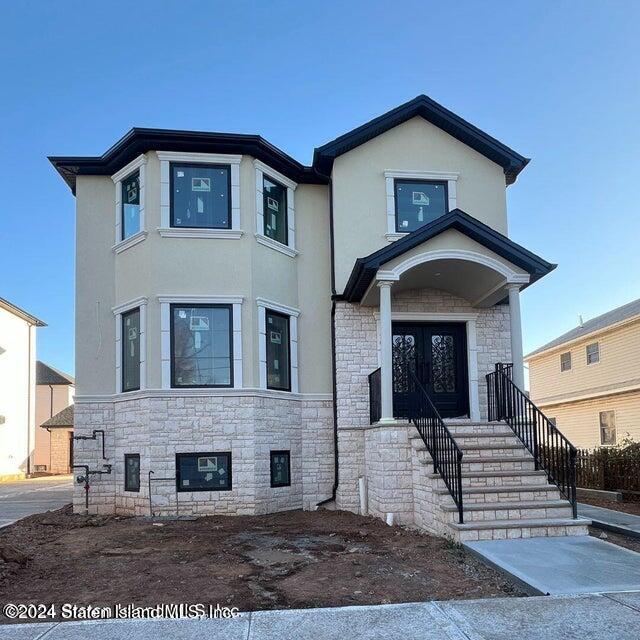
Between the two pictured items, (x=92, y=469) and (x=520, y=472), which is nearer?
(x=520, y=472)

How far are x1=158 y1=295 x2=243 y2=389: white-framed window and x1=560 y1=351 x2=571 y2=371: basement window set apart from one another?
17631 millimetres

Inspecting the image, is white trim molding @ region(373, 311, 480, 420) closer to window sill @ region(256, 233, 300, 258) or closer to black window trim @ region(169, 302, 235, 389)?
window sill @ region(256, 233, 300, 258)

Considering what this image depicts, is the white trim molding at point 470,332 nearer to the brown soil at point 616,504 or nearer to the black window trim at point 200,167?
the brown soil at point 616,504

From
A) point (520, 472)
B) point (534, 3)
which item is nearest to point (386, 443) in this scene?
point (520, 472)

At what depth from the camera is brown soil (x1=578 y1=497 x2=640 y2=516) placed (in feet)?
33.3

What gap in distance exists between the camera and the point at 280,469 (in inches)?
432

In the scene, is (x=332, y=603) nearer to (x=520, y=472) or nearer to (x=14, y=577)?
(x=14, y=577)

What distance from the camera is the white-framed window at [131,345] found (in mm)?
10617

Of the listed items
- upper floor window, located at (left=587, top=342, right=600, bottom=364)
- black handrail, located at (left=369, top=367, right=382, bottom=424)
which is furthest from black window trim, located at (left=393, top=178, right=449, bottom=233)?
upper floor window, located at (left=587, top=342, right=600, bottom=364)

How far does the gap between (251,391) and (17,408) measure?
18805 millimetres

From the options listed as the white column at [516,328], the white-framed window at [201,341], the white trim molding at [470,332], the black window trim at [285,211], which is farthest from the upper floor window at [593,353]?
the white-framed window at [201,341]

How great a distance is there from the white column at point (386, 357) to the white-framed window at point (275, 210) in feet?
7.98

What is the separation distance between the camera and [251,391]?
10539 mm

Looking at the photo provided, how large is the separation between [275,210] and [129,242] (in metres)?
2.66
